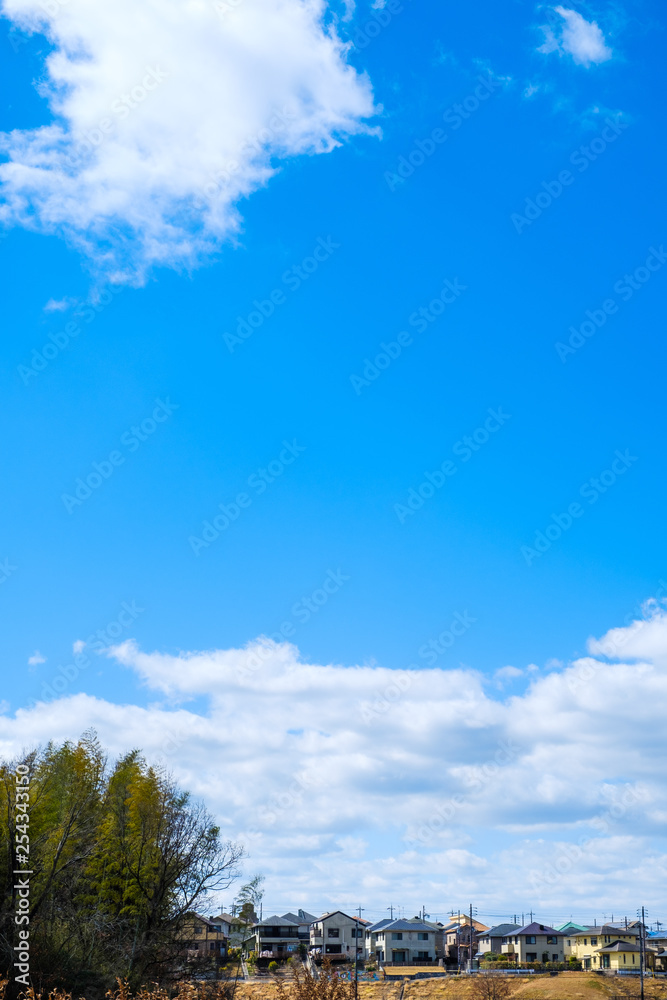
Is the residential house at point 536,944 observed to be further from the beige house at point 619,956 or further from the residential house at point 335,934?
the residential house at point 335,934

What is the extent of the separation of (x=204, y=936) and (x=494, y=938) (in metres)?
35.4

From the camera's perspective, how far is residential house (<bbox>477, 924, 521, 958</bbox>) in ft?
339

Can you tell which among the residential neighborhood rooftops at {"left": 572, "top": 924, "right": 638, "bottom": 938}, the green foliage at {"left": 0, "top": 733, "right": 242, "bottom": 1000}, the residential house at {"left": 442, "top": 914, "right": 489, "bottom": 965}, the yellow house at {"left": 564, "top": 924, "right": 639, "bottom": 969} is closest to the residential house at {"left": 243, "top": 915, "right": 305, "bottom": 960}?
the residential house at {"left": 442, "top": 914, "right": 489, "bottom": 965}

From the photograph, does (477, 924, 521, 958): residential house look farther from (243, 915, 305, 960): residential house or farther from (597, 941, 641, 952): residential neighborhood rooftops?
(243, 915, 305, 960): residential house

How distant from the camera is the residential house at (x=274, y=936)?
10600 cm

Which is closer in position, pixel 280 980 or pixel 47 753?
pixel 280 980

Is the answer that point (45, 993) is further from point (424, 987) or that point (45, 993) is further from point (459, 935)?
point (459, 935)

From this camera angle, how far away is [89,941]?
35625 mm

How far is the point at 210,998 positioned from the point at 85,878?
3359 centimetres

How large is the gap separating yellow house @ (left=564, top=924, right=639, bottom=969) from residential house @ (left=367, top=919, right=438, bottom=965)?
A: 53.0ft

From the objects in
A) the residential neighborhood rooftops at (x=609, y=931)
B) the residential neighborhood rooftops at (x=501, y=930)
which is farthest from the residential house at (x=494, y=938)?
the residential neighborhood rooftops at (x=609, y=931)

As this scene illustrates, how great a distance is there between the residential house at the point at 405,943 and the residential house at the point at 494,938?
22.7ft

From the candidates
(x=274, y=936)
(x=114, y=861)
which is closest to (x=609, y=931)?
(x=274, y=936)

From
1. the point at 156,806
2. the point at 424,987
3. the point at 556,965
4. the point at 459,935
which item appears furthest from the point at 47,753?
the point at 459,935
